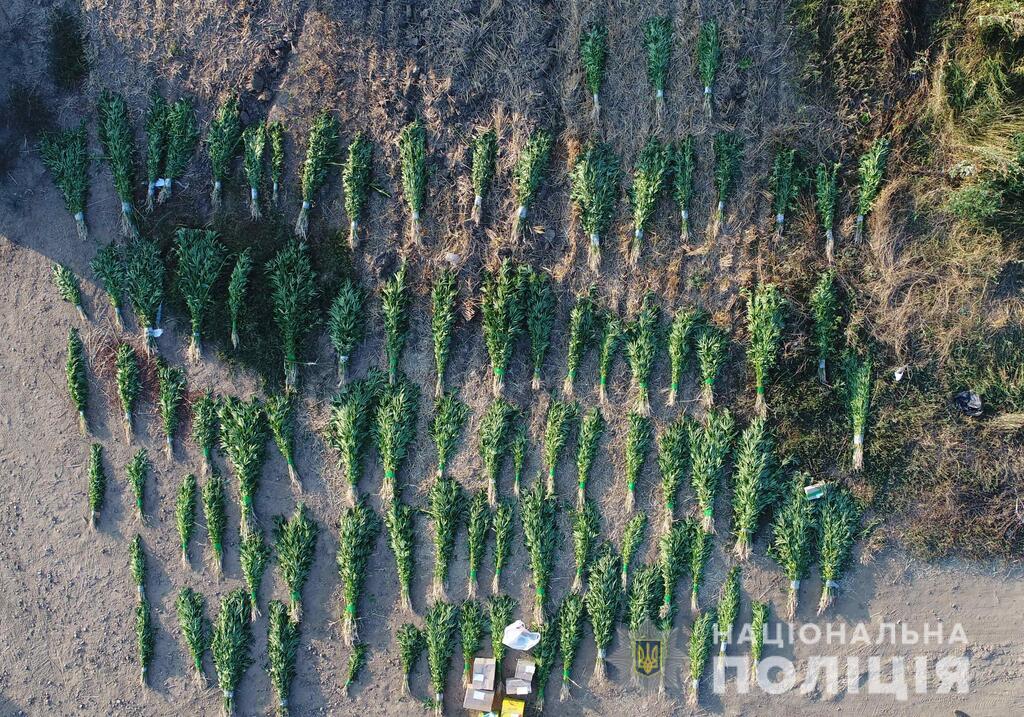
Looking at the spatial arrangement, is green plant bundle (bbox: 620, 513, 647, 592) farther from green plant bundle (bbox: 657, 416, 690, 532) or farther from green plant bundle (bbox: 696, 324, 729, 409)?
green plant bundle (bbox: 696, 324, 729, 409)

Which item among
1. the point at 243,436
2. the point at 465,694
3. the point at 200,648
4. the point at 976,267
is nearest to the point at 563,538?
the point at 465,694

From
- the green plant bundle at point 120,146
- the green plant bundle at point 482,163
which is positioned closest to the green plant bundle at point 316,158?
the green plant bundle at point 482,163

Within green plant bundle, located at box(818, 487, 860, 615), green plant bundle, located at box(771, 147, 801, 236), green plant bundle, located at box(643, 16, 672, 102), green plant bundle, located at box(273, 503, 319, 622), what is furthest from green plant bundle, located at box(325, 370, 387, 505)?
green plant bundle, located at box(818, 487, 860, 615)

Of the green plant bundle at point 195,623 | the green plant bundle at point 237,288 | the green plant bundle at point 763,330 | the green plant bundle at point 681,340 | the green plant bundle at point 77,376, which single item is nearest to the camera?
the green plant bundle at point 763,330

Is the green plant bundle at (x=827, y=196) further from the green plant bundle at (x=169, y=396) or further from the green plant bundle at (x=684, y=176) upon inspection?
the green plant bundle at (x=169, y=396)

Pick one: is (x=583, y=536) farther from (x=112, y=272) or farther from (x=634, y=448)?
(x=112, y=272)

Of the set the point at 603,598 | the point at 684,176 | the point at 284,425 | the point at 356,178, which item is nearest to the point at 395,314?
the point at 356,178
